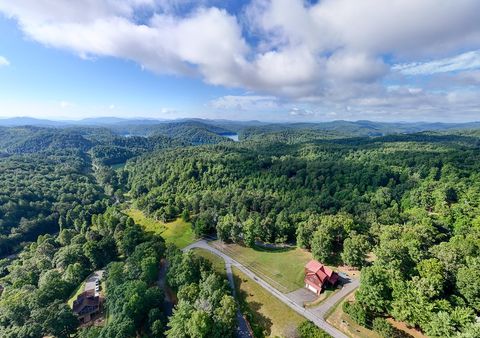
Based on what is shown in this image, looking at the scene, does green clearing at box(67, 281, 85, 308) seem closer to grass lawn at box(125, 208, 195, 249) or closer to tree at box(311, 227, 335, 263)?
grass lawn at box(125, 208, 195, 249)

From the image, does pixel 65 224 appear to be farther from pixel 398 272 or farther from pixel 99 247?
pixel 398 272

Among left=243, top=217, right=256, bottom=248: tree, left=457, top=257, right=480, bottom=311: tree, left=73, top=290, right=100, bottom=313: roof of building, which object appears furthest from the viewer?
left=243, top=217, right=256, bottom=248: tree

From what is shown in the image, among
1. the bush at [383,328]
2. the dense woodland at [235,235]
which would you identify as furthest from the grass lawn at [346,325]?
the dense woodland at [235,235]

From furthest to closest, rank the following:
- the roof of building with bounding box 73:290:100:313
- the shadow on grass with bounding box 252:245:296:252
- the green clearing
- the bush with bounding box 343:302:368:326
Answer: the shadow on grass with bounding box 252:245:296:252 < the green clearing < the roof of building with bounding box 73:290:100:313 < the bush with bounding box 343:302:368:326

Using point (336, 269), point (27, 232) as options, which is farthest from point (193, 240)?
point (27, 232)

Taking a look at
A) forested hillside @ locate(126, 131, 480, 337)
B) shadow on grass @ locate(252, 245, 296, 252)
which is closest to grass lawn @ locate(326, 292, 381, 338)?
forested hillside @ locate(126, 131, 480, 337)

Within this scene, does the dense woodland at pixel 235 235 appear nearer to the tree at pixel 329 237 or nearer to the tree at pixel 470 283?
the tree at pixel 470 283

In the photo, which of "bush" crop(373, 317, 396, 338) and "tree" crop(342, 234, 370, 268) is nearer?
"bush" crop(373, 317, 396, 338)
